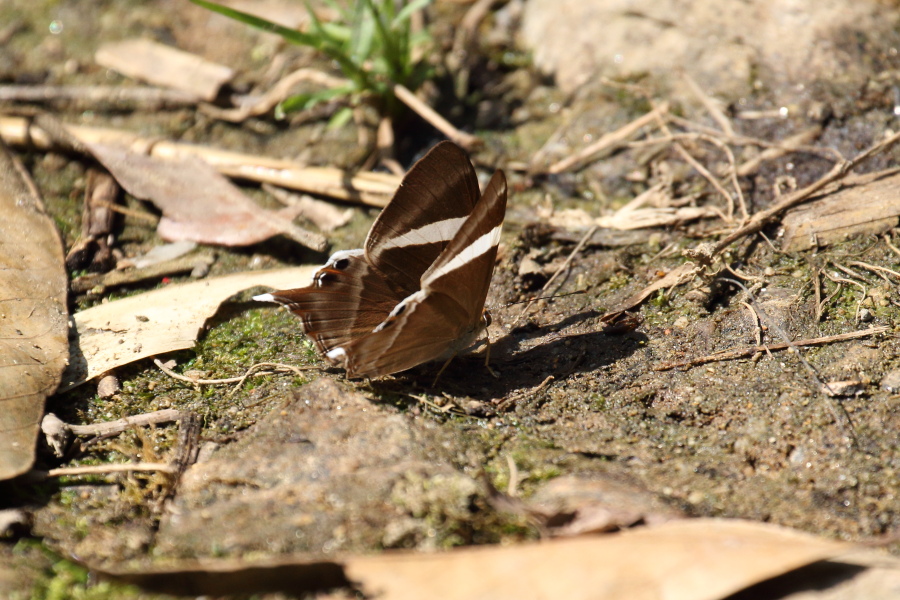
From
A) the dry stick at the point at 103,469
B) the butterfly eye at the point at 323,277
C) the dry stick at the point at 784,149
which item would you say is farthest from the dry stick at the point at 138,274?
the dry stick at the point at 784,149

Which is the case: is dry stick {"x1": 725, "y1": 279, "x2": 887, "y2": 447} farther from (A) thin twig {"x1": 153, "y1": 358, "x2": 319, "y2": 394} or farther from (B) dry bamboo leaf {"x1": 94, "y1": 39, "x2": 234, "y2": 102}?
(B) dry bamboo leaf {"x1": 94, "y1": 39, "x2": 234, "y2": 102}

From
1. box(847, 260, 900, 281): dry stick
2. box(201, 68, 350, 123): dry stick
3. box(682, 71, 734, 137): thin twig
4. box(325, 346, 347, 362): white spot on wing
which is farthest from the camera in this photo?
box(201, 68, 350, 123): dry stick

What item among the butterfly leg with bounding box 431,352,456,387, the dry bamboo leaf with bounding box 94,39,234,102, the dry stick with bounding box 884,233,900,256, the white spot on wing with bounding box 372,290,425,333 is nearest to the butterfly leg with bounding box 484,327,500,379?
the butterfly leg with bounding box 431,352,456,387

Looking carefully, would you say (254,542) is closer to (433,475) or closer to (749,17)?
(433,475)

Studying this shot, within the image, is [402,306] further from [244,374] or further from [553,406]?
[244,374]

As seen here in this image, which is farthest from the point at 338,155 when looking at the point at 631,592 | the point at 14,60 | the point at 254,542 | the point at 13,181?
the point at 631,592

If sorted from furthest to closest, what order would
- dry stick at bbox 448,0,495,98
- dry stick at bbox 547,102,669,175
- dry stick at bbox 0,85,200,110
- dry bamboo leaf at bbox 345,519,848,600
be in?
dry stick at bbox 448,0,495,98, dry stick at bbox 0,85,200,110, dry stick at bbox 547,102,669,175, dry bamboo leaf at bbox 345,519,848,600

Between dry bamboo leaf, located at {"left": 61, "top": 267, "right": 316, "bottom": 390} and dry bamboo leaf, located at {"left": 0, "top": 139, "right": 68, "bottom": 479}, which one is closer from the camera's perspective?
dry bamboo leaf, located at {"left": 0, "top": 139, "right": 68, "bottom": 479}

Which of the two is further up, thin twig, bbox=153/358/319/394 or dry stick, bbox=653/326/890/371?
dry stick, bbox=653/326/890/371
